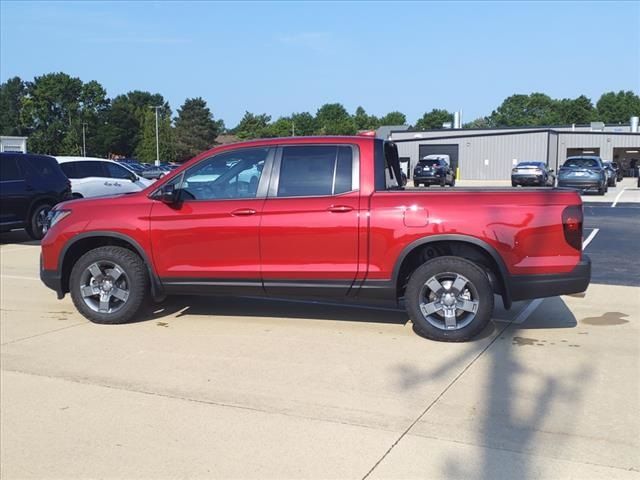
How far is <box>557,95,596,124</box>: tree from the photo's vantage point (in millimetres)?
125188

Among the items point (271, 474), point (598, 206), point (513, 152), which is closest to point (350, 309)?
point (271, 474)

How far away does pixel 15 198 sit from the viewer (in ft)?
44.1

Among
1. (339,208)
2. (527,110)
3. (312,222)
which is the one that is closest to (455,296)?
(339,208)

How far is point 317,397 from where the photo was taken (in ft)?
15.1

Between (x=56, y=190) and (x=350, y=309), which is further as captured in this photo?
(x=56, y=190)

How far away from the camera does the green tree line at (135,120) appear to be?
333ft

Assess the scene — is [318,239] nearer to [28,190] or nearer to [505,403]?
[505,403]

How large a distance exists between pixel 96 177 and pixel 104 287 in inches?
472

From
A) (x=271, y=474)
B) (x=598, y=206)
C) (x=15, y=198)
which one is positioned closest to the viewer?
(x=271, y=474)

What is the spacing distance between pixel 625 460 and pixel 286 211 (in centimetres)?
354

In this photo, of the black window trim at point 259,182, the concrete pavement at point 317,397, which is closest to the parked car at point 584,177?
the concrete pavement at point 317,397

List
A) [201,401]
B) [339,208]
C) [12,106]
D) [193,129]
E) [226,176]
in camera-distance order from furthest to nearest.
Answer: [12,106], [193,129], [226,176], [339,208], [201,401]

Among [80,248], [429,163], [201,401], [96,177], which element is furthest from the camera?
[429,163]

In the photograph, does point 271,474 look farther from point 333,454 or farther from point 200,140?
point 200,140
